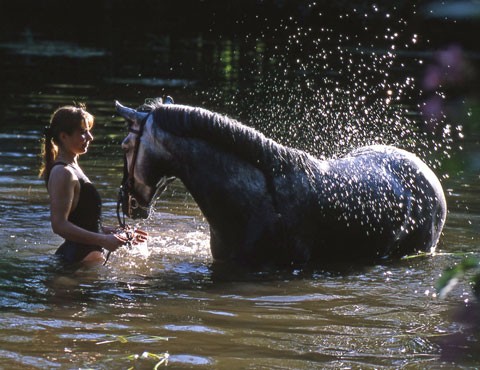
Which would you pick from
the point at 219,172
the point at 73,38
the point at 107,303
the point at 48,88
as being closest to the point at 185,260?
the point at 219,172

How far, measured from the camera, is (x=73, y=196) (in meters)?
6.26

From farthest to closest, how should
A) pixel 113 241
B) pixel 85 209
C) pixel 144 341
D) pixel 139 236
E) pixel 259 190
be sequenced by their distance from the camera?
pixel 85 209, pixel 259 190, pixel 139 236, pixel 113 241, pixel 144 341

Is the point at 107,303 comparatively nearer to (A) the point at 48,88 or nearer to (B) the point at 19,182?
(B) the point at 19,182

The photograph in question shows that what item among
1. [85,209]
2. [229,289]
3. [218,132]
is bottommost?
[229,289]

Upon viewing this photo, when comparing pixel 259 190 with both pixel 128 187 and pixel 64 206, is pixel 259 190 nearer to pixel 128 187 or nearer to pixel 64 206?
pixel 128 187

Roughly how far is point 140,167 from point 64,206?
59 centimetres

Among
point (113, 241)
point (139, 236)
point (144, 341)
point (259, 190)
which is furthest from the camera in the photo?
point (259, 190)

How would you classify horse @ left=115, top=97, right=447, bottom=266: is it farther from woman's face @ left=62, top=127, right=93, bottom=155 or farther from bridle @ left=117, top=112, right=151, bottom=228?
woman's face @ left=62, top=127, right=93, bottom=155

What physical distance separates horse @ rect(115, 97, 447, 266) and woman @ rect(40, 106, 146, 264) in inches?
10.9

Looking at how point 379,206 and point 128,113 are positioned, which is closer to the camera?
point 128,113

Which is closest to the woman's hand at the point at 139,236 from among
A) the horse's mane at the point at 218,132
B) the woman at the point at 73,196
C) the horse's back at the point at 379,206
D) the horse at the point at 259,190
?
the woman at the point at 73,196

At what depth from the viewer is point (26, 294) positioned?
211 inches

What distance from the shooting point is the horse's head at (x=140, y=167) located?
6.19 metres

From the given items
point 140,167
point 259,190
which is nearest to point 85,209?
point 140,167
